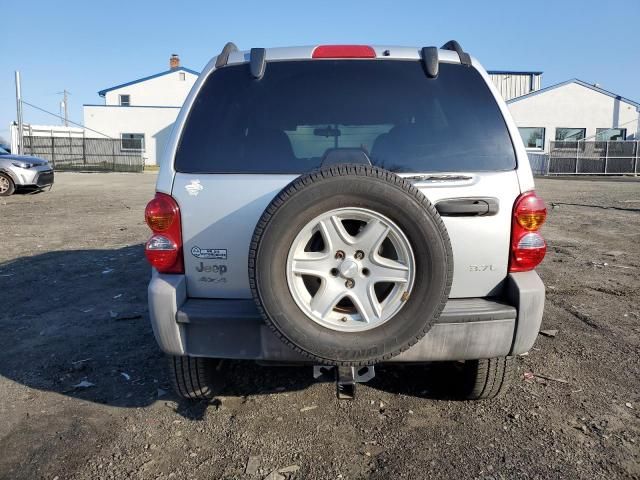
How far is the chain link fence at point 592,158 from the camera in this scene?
101 feet

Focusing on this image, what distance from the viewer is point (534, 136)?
34969mm

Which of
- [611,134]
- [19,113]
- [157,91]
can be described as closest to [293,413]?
[19,113]

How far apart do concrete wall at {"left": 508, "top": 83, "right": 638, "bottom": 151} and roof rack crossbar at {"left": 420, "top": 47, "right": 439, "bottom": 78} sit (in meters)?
34.2

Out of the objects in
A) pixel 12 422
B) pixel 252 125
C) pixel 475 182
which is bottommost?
pixel 12 422

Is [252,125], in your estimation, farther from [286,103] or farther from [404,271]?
[404,271]

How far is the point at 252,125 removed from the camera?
115 inches

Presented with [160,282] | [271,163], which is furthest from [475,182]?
[160,282]

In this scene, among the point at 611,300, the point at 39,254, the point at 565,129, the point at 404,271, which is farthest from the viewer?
the point at 565,129

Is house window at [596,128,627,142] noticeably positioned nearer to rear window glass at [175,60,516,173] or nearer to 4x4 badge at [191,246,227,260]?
rear window glass at [175,60,516,173]

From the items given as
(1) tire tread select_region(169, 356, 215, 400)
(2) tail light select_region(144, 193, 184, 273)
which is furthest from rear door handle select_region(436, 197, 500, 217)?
(1) tire tread select_region(169, 356, 215, 400)

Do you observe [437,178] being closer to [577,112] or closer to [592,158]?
[592,158]

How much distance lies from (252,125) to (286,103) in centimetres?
23

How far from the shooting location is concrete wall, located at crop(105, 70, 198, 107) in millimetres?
42094

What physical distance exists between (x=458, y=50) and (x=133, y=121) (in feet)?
128
